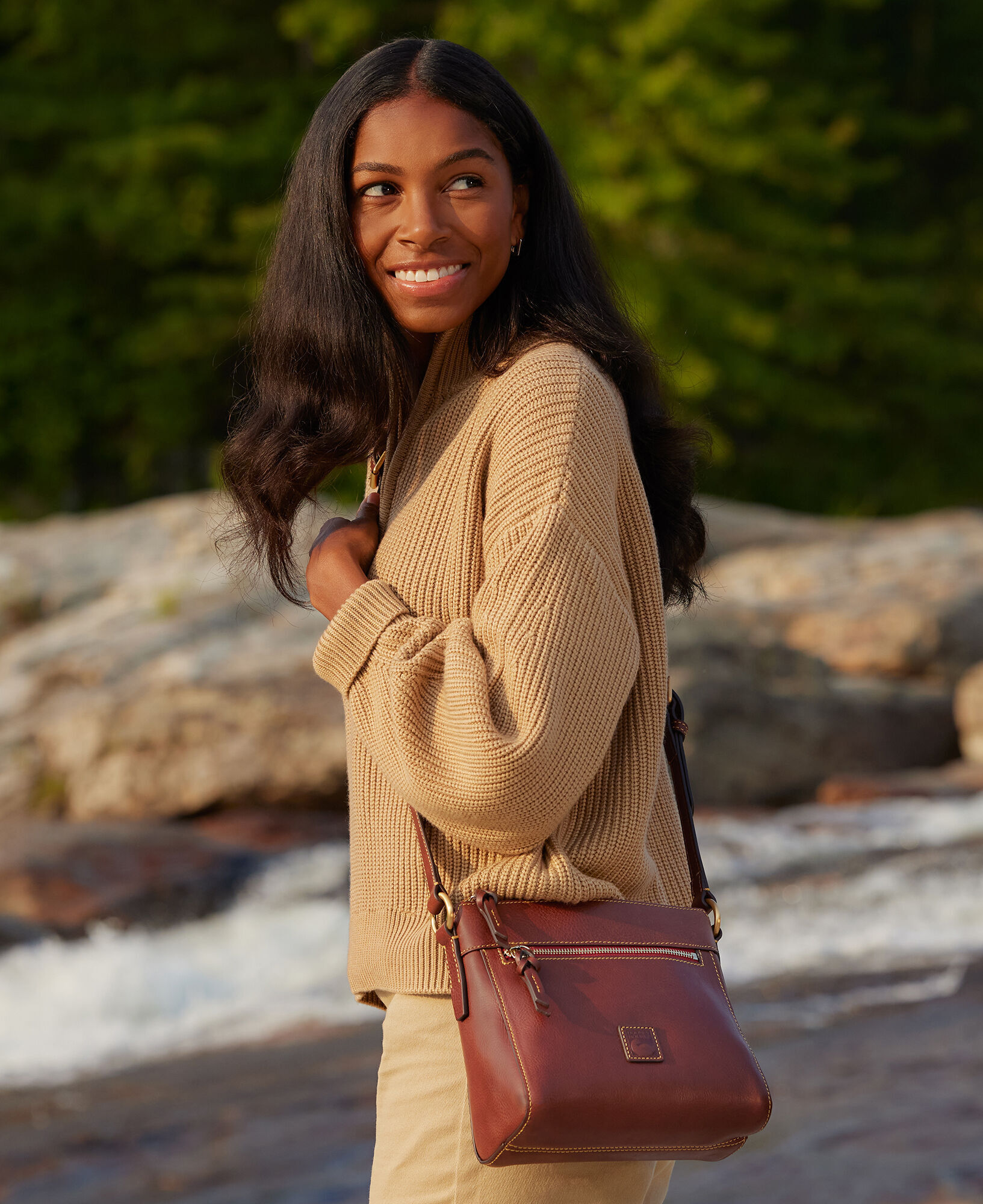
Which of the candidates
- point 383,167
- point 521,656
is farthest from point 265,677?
point 521,656

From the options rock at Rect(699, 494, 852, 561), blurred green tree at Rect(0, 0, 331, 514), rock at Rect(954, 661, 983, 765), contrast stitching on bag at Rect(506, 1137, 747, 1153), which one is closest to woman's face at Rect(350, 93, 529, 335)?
contrast stitching on bag at Rect(506, 1137, 747, 1153)

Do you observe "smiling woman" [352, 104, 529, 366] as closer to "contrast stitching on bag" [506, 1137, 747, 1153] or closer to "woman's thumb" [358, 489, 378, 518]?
"woman's thumb" [358, 489, 378, 518]

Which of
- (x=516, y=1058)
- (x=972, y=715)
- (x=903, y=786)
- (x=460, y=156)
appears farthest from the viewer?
(x=972, y=715)

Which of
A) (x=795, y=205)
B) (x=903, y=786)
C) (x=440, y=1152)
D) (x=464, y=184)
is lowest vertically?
(x=903, y=786)

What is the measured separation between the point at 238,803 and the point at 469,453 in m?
7.27

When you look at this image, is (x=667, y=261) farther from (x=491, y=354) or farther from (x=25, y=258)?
(x=491, y=354)

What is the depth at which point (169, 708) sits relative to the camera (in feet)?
28.7

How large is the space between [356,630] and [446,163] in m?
0.56

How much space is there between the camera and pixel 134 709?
8750 millimetres

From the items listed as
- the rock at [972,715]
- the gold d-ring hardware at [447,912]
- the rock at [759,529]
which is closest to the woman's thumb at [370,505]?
the gold d-ring hardware at [447,912]

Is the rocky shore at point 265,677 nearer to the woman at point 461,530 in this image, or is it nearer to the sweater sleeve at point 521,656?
the woman at point 461,530

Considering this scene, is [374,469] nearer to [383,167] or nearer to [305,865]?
[383,167]

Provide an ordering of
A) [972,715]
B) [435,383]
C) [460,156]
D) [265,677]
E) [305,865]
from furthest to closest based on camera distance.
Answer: [972,715] → [265,677] → [305,865] → [435,383] → [460,156]

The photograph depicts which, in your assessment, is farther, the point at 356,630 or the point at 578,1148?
the point at 356,630
